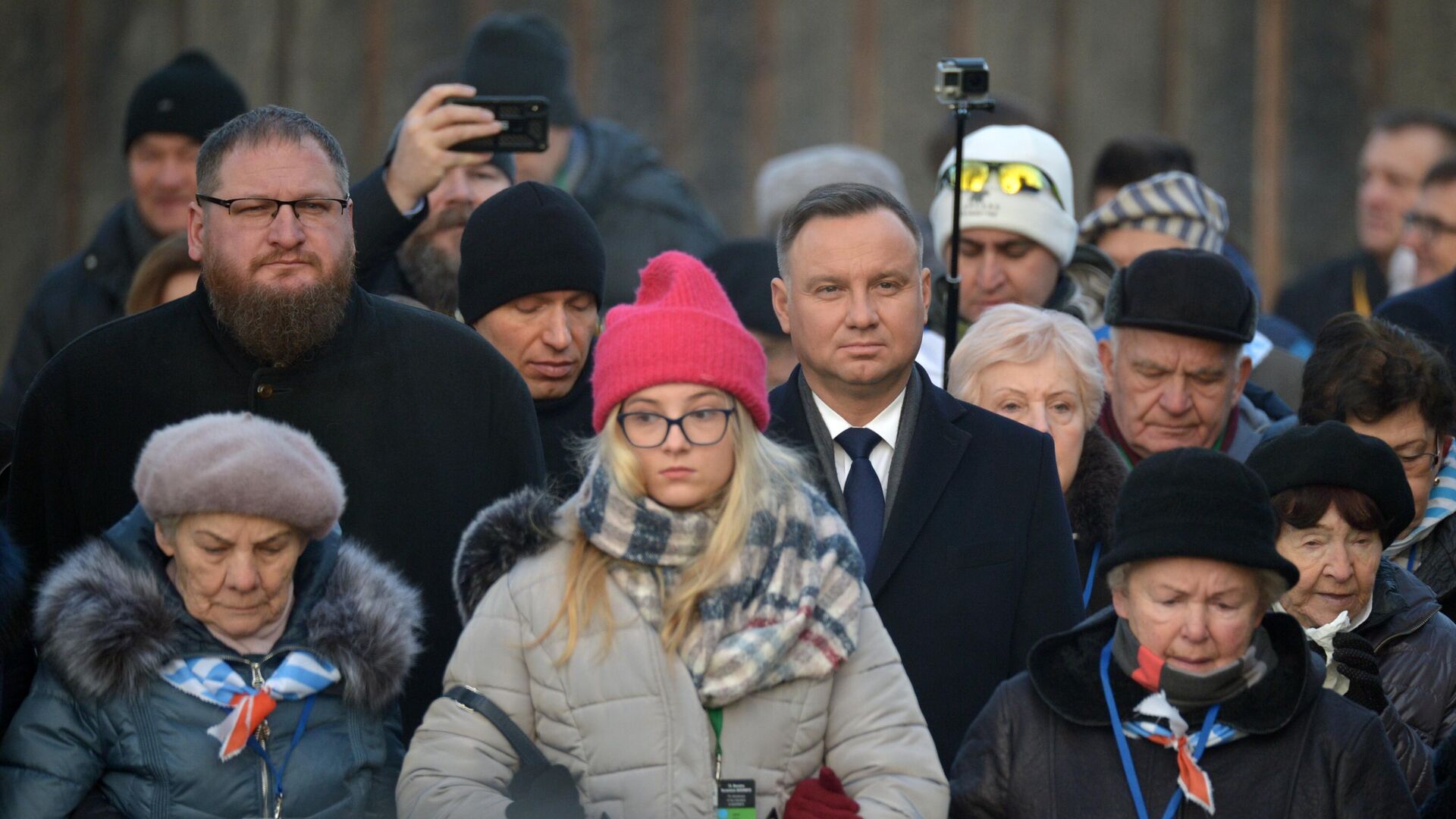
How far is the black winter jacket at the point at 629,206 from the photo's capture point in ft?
23.9

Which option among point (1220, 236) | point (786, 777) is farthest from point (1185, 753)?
point (1220, 236)

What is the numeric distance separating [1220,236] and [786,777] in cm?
349

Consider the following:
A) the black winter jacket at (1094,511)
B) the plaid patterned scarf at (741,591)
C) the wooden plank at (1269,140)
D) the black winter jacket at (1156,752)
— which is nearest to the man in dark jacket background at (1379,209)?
the wooden plank at (1269,140)

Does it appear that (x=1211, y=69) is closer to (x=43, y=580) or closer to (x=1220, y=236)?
(x=1220, y=236)

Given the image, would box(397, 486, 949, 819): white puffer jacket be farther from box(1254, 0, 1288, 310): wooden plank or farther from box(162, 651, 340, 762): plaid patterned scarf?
box(1254, 0, 1288, 310): wooden plank

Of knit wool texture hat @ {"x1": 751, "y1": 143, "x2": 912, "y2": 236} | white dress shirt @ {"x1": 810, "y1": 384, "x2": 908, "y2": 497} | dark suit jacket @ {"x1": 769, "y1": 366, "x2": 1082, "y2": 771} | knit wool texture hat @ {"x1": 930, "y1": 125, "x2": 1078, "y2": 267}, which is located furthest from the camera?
knit wool texture hat @ {"x1": 751, "y1": 143, "x2": 912, "y2": 236}

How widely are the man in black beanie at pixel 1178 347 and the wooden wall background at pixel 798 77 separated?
3.00 meters

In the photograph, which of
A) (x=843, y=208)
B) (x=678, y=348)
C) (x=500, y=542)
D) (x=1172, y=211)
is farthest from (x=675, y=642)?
(x=1172, y=211)

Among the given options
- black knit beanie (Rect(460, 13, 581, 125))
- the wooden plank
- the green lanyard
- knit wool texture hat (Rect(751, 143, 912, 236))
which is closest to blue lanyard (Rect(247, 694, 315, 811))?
the green lanyard

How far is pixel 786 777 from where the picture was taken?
385 centimetres

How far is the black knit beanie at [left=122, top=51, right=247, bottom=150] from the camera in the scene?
7.13 m

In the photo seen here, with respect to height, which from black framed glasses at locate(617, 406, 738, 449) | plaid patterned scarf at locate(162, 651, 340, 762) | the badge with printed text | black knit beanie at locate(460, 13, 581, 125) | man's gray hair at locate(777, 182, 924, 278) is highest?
black knit beanie at locate(460, 13, 581, 125)

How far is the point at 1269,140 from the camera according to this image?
336 inches

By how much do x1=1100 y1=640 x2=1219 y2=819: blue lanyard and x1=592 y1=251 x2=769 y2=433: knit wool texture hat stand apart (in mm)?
876
